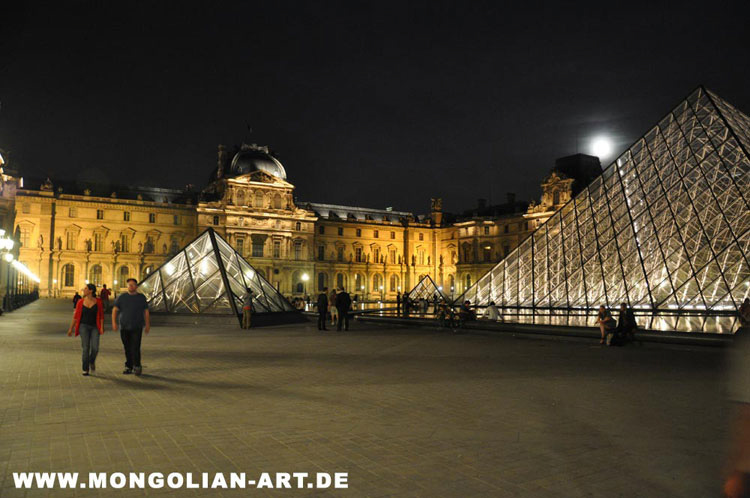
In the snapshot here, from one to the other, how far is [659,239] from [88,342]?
16016 millimetres

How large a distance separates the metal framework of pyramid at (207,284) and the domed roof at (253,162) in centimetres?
4499

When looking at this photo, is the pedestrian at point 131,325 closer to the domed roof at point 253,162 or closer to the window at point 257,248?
the window at point 257,248

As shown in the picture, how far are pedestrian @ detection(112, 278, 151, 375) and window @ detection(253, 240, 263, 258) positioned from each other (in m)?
58.7

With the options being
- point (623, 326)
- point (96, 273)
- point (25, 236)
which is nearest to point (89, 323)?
point (623, 326)

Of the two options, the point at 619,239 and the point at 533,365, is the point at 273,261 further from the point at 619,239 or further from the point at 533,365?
the point at 533,365

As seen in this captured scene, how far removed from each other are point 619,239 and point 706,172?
3.22m

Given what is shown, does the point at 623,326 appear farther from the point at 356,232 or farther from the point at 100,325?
the point at 356,232

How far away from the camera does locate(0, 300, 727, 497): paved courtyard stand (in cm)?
405

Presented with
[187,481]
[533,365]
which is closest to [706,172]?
[533,365]

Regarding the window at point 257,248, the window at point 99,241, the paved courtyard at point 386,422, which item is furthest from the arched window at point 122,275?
the paved courtyard at point 386,422

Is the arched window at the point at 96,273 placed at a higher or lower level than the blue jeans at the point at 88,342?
higher

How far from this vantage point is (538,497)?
11.9ft

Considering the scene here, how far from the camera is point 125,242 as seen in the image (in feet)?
199

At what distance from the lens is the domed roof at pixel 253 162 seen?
220ft
